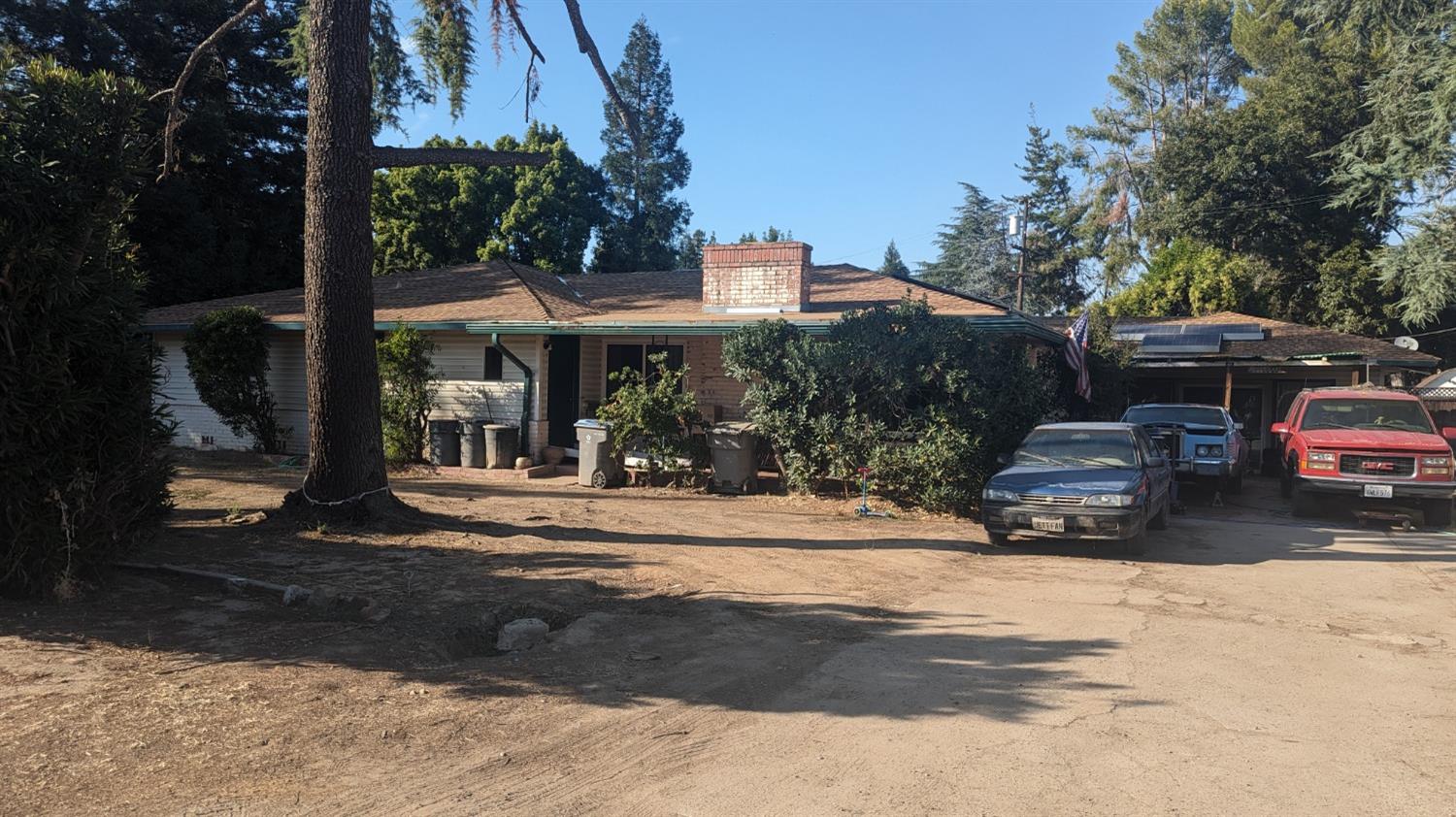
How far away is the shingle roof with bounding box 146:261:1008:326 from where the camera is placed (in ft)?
53.8

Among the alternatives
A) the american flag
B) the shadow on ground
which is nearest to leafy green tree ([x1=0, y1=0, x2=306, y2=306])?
the shadow on ground

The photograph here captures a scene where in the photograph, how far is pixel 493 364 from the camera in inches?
688

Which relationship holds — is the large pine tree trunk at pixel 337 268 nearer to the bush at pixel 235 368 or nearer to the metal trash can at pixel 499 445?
the metal trash can at pixel 499 445

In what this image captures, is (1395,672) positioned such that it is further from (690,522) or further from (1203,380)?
(1203,380)

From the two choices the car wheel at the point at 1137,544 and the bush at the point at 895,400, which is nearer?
the car wheel at the point at 1137,544

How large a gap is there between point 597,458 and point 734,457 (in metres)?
2.39

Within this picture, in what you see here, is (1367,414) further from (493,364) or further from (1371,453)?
(493,364)

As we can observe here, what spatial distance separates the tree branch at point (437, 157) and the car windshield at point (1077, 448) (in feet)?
23.9

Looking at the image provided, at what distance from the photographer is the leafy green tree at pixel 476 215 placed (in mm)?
32188

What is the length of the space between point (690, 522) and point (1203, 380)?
19.1 meters

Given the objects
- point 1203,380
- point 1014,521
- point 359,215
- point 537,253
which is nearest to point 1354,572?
point 1014,521

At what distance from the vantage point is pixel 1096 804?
12.7 ft

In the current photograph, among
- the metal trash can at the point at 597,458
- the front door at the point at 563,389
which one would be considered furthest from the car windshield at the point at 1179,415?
the front door at the point at 563,389

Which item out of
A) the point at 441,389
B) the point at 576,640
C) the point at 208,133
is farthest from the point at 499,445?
the point at 208,133
